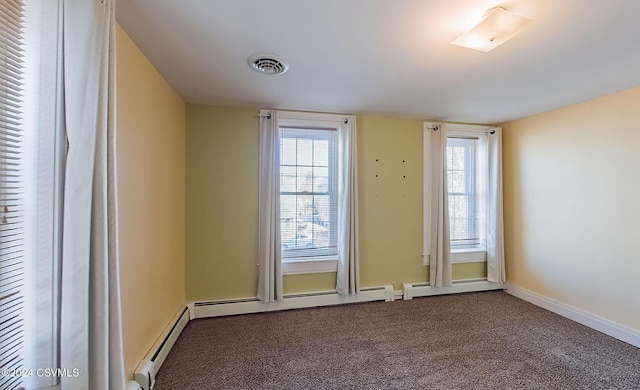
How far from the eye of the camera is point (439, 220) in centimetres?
344

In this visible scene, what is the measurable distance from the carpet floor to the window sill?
0.44 meters

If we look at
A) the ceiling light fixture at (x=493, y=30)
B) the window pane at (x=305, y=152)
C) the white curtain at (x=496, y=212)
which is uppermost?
the ceiling light fixture at (x=493, y=30)

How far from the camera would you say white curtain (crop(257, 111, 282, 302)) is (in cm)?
293

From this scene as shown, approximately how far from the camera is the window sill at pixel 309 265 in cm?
311

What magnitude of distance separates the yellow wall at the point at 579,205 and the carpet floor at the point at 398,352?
416 millimetres

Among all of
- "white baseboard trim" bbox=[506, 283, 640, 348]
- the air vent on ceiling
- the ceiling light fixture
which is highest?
the air vent on ceiling

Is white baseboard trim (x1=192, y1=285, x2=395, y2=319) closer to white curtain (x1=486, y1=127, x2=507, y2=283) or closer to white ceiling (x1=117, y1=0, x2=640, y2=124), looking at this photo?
white curtain (x1=486, y1=127, x2=507, y2=283)

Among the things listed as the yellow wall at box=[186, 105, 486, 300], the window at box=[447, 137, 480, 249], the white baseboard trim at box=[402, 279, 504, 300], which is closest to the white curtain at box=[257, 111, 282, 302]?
the yellow wall at box=[186, 105, 486, 300]

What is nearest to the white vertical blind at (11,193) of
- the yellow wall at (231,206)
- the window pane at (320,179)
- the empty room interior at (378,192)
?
the empty room interior at (378,192)

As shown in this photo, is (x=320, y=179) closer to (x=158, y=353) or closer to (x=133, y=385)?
(x=158, y=353)

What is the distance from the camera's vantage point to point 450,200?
12.1ft

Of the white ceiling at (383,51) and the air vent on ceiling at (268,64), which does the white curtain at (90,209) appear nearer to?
the white ceiling at (383,51)

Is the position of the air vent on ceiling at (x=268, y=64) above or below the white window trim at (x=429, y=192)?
above

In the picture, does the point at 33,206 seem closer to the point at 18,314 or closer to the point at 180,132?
the point at 18,314
